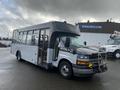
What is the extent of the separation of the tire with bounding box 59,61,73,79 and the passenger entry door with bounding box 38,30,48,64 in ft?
4.95

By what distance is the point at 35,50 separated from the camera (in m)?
10.2

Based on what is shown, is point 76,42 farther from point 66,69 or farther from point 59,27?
point 66,69

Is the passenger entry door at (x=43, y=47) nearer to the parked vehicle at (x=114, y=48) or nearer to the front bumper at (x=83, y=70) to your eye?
the front bumper at (x=83, y=70)

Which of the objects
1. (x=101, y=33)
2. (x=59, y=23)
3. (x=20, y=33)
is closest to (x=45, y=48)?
(x=59, y=23)

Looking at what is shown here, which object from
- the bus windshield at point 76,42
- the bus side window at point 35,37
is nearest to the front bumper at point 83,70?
the bus windshield at point 76,42

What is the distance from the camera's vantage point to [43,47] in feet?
31.3

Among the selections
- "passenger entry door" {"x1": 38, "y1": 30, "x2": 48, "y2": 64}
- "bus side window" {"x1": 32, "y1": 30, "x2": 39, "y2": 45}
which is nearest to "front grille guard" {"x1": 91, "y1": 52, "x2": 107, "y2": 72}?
"passenger entry door" {"x1": 38, "y1": 30, "x2": 48, "y2": 64}

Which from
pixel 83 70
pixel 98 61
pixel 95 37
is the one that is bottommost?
pixel 83 70

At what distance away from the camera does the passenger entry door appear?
9305mm

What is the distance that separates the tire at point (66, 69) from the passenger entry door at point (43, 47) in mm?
1509

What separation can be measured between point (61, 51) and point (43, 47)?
1.72 m

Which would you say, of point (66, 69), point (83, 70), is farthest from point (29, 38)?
point (83, 70)

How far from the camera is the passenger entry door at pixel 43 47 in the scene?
930 cm

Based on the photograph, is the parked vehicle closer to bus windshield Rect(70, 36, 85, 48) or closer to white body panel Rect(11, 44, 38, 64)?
white body panel Rect(11, 44, 38, 64)
